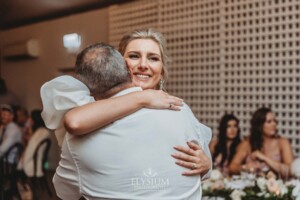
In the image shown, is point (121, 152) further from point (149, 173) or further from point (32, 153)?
point (32, 153)

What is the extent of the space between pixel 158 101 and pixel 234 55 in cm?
407

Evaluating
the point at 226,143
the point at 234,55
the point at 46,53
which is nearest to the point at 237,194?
the point at 226,143

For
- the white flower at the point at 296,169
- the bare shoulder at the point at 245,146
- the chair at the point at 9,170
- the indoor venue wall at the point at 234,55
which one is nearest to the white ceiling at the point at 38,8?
the indoor venue wall at the point at 234,55

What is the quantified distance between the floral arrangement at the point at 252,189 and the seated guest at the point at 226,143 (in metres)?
1.32

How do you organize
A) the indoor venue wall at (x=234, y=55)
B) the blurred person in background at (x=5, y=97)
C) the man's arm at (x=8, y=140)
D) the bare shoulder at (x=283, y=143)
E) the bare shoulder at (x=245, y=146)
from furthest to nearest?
1. the blurred person in background at (x=5, y=97)
2. the man's arm at (x=8, y=140)
3. the indoor venue wall at (x=234, y=55)
4. the bare shoulder at (x=245, y=146)
5. the bare shoulder at (x=283, y=143)

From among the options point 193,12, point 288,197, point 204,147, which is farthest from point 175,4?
point 204,147

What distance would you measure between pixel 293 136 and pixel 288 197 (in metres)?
2.14

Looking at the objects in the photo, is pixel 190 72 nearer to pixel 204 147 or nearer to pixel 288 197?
pixel 288 197

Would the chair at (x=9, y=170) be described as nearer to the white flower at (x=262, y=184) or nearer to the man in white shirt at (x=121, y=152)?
the white flower at (x=262, y=184)

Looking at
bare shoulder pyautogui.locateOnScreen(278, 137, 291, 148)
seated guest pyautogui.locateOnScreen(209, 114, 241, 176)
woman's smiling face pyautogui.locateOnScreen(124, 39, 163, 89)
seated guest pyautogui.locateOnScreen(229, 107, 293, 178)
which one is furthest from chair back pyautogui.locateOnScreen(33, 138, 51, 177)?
A: woman's smiling face pyautogui.locateOnScreen(124, 39, 163, 89)

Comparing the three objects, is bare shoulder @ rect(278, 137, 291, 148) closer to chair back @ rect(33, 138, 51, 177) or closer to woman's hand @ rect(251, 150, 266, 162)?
woman's hand @ rect(251, 150, 266, 162)

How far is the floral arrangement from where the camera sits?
8.31 feet

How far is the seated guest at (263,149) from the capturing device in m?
3.87

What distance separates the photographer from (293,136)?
4551 millimetres
